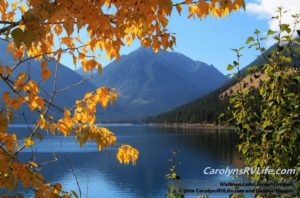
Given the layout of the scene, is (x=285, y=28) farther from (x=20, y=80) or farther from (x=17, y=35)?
(x=17, y=35)

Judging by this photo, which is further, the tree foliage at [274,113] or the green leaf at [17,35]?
the tree foliage at [274,113]

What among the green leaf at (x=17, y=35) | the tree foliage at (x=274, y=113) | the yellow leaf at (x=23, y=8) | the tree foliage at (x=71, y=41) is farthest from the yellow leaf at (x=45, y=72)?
the tree foliage at (x=274, y=113)

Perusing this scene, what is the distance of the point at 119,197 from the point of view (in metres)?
42.4

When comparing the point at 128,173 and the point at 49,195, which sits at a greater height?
the point at 49,195

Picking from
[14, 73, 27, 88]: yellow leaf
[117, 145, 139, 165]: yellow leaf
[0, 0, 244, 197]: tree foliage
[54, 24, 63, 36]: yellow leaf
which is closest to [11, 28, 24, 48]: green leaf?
[0, 0, 244, 197]: tree foliage

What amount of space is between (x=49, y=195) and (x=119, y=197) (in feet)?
132

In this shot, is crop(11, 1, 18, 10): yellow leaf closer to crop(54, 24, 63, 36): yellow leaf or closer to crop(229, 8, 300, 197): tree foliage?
crop(54, 24, 63, 36): yellow leaf


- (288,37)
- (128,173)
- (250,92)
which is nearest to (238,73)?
(250,92)

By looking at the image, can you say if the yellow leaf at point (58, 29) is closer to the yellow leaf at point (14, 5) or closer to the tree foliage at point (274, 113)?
the yellow leaf at point (14, 5)

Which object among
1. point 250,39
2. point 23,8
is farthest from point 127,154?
point 250,39

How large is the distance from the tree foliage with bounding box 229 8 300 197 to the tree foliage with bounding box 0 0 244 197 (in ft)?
7.96

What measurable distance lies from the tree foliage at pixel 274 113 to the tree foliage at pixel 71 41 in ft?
7.96

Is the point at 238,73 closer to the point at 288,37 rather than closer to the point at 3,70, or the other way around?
the point at 288,37

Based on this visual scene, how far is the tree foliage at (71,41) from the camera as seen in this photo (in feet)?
7.92
